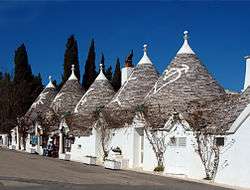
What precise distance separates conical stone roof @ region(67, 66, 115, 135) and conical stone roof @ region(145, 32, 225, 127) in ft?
22.5

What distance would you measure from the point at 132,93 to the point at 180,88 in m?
4.90

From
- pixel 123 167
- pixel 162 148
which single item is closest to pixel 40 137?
pixel 123 167

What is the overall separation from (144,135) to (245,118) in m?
8.11

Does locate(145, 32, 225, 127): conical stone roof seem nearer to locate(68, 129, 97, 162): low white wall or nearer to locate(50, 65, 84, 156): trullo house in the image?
locate(68, 129, 97, 162): low white wall

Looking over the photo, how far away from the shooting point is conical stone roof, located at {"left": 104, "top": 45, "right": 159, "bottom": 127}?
99.5 feet

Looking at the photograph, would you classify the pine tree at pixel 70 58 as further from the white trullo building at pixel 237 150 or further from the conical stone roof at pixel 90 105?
the white trullo building at pixel 237 150

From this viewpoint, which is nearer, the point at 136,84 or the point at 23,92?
the point at 136,84

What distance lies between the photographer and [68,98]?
41.4 metres

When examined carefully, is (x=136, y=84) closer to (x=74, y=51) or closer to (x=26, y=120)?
(x=26, y=120)

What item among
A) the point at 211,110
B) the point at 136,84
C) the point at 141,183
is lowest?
the point at 141,183

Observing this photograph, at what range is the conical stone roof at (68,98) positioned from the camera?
134ft

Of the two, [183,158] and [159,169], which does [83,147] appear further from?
[183,158]

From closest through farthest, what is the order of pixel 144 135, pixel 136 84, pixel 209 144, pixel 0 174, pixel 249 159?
pixel 0 174 < pixel 249 159 < pixel 209 144 < pixel 144 135 < pixel 136 84

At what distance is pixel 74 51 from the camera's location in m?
57.6
